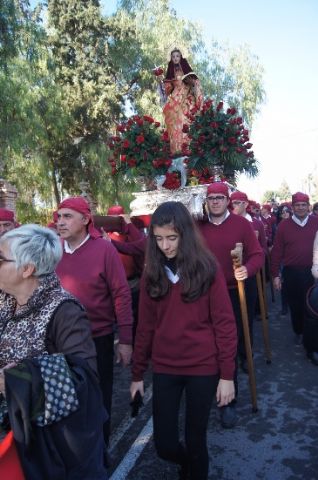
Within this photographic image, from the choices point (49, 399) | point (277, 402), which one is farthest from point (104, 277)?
point (277, 402)

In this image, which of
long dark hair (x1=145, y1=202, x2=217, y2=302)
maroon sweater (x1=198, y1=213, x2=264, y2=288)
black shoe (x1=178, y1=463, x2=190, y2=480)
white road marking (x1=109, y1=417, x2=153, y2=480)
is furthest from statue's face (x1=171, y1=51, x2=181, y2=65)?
black shoe (x1=178, y1=463, x2=190, y2=480)

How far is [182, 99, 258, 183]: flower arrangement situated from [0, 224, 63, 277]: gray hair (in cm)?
459

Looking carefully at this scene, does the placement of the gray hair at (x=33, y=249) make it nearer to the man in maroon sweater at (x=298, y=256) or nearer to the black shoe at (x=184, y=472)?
the black shoe at (x=184, y=472)

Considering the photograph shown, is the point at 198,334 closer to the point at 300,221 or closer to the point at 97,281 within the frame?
the point at 97,281

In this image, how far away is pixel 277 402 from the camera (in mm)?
4164

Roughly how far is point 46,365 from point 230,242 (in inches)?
115

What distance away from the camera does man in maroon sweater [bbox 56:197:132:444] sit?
10.2 feet

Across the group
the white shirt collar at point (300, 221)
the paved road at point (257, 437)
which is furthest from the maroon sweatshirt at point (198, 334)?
the white shirt collar at point (300, 221)

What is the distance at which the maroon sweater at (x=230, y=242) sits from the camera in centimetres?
430

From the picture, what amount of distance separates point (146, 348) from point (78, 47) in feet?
73.7

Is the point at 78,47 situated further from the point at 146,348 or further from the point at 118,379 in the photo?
the point at 146,348

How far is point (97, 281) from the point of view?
3.12 metres

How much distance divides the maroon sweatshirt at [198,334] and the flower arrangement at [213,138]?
405 cm

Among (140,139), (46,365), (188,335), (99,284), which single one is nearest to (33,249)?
(46,365)
